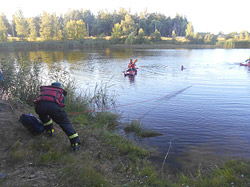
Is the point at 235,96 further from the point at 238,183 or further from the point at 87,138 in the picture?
the point at 87,138

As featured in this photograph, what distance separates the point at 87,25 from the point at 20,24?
3419 centimetres

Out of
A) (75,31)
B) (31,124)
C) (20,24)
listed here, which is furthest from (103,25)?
(31,124)

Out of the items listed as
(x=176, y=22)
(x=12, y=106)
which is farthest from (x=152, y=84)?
(x=176, y=22)

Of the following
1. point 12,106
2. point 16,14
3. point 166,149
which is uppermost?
point 16,14

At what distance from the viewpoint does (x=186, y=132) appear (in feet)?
23.2

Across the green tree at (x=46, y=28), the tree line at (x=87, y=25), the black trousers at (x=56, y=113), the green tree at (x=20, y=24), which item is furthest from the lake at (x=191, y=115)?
the green tree at (x=20, y=24)

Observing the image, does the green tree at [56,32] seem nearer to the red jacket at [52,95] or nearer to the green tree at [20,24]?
the green tree at [20,24]

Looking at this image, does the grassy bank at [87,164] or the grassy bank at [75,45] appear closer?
the grassy bank at [87,164]

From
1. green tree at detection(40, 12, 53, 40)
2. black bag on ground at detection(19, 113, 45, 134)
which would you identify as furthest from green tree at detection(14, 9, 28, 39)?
black bag on ground at detection(19, 113, 45, 134)

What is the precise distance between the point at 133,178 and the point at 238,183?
2088 millimetres

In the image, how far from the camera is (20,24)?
74938 mm

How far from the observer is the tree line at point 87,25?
76.1 meters

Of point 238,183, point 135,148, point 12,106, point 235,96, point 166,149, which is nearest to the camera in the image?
point 238,183

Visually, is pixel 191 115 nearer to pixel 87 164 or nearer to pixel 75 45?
pixel 87 164
